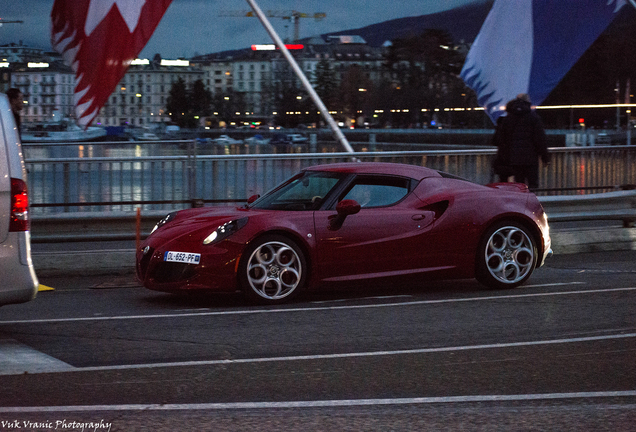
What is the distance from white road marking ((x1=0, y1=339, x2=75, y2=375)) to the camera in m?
5.91

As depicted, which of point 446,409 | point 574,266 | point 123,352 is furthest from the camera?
point 574,266

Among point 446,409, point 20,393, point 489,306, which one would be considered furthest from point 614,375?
point 20,393

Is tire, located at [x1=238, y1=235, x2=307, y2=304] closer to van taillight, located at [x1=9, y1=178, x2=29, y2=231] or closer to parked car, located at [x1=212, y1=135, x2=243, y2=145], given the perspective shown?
van taillight, located at [x1=9, y1=178, x2=29, y2=231]

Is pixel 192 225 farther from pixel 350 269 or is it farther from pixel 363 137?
pixel 363 137

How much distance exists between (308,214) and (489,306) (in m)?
1.77

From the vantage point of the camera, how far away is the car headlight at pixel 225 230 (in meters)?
8.38

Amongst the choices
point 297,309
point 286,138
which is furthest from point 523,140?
point 286,138

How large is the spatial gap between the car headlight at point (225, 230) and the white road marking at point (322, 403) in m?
3.41

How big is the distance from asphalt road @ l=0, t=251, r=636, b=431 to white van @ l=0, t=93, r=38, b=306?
0.43 metres

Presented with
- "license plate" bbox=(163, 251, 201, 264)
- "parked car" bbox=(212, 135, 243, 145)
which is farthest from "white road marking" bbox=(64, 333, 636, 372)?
"parked car" bbox=(212, 135, 243, 145)

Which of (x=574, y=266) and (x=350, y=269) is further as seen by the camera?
(x=574, y=266)

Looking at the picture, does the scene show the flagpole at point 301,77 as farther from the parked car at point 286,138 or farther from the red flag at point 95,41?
the parked car at point 286,138

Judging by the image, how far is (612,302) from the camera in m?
8.32

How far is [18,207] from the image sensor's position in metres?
6.55
